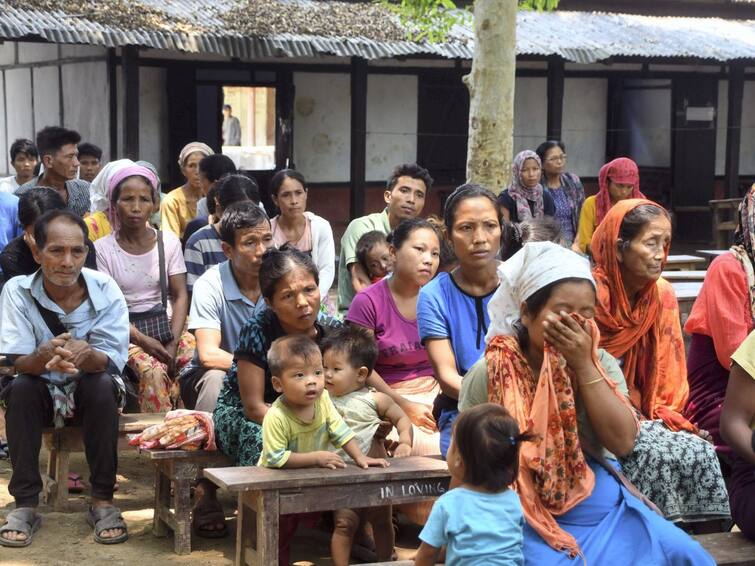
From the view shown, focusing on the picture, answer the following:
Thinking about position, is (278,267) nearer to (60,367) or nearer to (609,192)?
(60,367)

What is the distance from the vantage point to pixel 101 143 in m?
14.8

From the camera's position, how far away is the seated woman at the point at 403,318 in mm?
5426

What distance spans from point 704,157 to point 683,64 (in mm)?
1690

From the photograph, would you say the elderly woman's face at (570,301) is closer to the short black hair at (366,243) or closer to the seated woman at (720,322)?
the seated woman at (720,322)

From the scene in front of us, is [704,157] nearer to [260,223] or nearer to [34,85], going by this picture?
[34,85]

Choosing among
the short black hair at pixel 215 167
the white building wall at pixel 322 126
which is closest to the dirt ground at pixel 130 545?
the short black hair at pixel 215 167

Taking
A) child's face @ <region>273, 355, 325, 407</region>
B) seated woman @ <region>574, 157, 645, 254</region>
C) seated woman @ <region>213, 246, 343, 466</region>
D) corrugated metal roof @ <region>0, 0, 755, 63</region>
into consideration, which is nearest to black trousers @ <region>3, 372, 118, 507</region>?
seated woman @ <region>213, 246, 343, 466</region>

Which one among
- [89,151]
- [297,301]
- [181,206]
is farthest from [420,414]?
[89,151]

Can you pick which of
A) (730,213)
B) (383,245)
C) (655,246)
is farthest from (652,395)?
(730,213)

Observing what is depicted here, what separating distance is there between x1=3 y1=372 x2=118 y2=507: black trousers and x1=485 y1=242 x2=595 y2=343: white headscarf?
7.09 ft

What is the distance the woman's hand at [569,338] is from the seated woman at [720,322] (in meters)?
1.25

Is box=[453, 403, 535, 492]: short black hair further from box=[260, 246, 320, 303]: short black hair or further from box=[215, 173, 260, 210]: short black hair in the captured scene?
box=[215, 173, 260, 210]: short black hair

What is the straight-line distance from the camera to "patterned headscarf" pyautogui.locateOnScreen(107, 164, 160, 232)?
647 centimetres

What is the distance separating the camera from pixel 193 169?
8.76 meters
